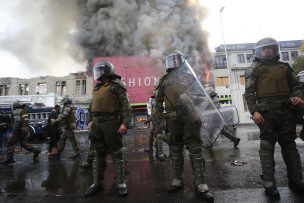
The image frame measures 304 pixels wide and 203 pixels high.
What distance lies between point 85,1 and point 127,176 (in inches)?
1313

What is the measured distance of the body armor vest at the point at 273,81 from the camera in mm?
2885

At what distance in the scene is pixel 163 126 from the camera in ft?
10.9

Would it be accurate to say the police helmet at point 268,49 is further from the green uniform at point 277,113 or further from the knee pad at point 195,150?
the knee pad at point 195,150

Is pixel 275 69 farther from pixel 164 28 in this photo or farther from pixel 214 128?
pixel 164 28

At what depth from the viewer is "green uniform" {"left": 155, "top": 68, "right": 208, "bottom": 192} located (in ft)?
9.64

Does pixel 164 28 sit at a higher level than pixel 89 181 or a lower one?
higher

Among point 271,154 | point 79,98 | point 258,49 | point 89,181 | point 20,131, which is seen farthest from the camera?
point 79,98

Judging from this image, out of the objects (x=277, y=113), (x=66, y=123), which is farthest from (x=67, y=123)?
(x=277, y=113)

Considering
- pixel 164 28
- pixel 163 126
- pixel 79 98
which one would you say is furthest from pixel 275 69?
pixel 79 98

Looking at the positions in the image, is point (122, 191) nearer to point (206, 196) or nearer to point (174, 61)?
point (206, 196)

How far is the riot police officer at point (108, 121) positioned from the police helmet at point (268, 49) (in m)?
1.72

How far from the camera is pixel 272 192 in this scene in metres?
2.60

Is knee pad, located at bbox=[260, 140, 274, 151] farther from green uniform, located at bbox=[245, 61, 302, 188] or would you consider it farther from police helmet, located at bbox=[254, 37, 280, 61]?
police helmet, located at bbox=[254, 37, 280, 61]

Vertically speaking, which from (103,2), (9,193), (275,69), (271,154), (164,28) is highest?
(103,2)
